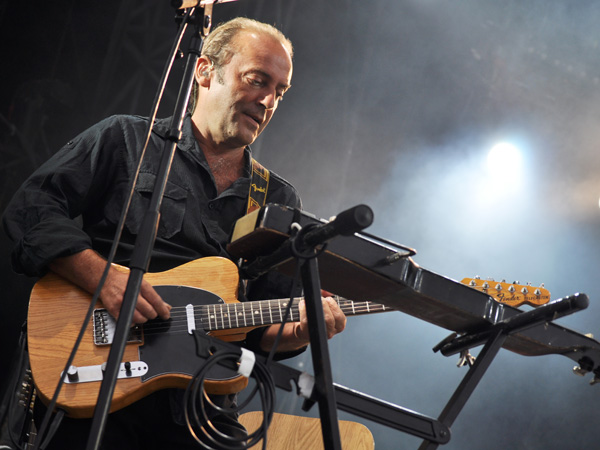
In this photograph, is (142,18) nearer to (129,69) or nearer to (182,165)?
(129,69)

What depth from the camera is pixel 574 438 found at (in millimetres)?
4469

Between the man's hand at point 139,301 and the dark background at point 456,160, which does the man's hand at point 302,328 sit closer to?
the man's hand at point 139,301

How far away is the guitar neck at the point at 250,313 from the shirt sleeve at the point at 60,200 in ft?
1.51

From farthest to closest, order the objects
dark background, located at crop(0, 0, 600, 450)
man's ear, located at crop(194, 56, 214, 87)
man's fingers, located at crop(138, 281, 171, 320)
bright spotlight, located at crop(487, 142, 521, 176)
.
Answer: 1. bright spotlight, located at crop(487, 142, 521, 176)
2. dark background, located at crop(0, 0, 600, 450)
3. man's ear, located at crop(194, 56, 214, 87)
4. man's fingers, located at crop(138, 281, 171, 320)

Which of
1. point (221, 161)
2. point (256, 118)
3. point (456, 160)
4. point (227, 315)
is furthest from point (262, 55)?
→ point (456, 160)

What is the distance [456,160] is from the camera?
5.17 m

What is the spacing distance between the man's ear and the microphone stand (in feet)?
3.75

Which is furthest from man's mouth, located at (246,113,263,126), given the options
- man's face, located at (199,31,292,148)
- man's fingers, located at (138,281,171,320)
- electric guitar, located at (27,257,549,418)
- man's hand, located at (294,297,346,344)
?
man's fingers, located at (138,281,171,320)

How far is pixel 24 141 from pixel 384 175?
9.38ft

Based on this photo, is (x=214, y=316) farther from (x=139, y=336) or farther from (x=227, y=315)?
(x=139, y=336)

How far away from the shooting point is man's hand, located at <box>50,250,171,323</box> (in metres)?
1.68

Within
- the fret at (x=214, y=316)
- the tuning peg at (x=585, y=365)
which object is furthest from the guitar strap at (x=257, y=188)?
the tuning peg at (x=585, y=365)

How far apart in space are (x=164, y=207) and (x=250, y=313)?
0.50m

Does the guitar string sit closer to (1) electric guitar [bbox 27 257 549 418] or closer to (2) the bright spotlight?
(1) electric guitar [bbox 27 257 549 418]
